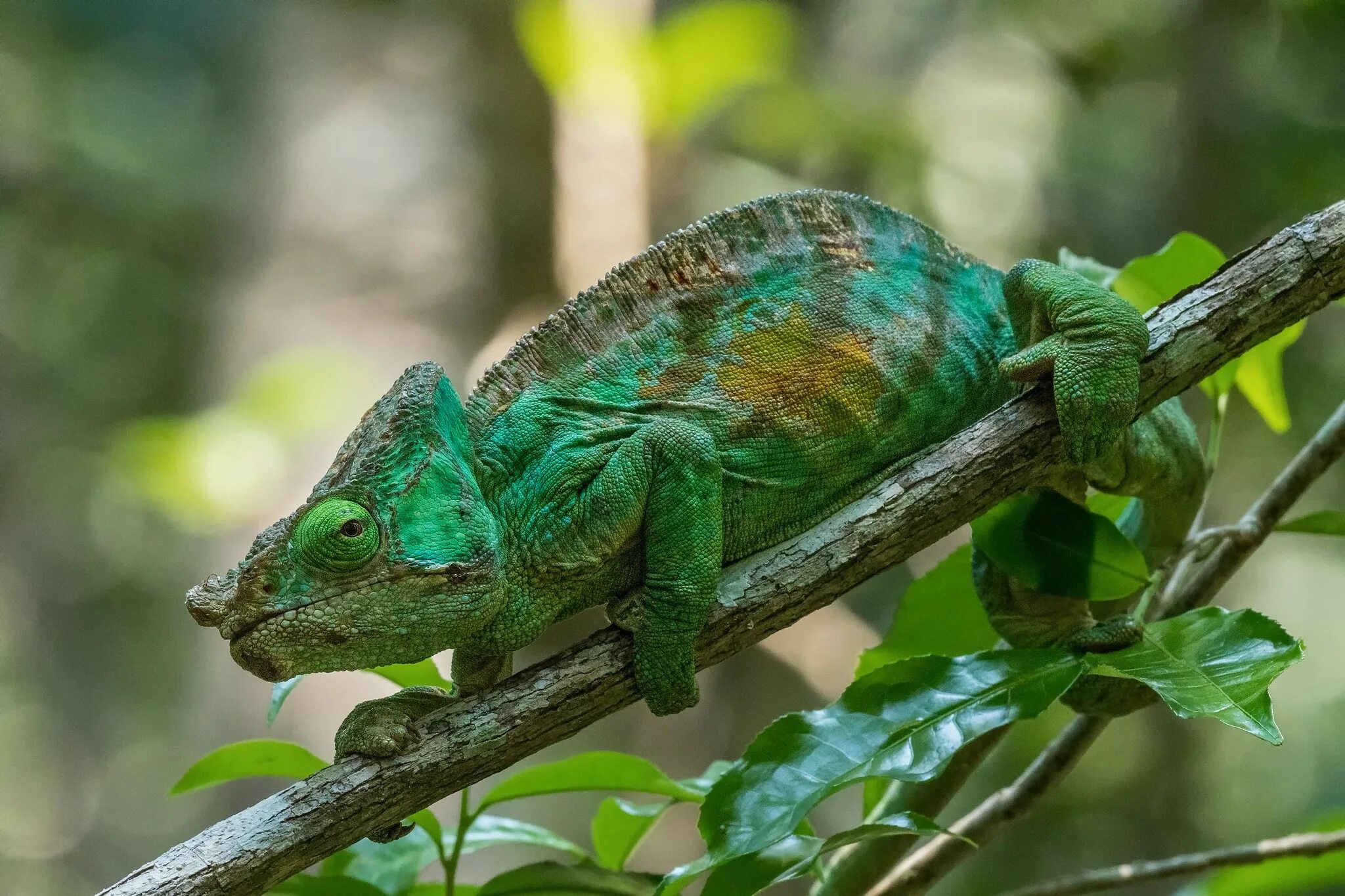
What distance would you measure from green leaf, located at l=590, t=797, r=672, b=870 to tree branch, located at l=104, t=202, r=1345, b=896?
370 mm

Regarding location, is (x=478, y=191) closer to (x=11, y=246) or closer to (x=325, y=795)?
Result: (x=325, y=795)

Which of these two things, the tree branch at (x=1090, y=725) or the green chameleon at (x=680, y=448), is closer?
the green chameleon at (x=680, y=448)

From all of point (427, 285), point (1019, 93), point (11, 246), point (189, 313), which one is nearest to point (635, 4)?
point (427, 285)

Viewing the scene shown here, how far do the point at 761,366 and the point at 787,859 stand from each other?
0.85m

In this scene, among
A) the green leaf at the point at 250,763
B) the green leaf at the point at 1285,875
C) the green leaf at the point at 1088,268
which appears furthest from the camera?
the green leaf at the point at 1088,268

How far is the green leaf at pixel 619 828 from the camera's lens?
2090 mm

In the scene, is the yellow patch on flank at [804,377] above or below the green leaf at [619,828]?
above

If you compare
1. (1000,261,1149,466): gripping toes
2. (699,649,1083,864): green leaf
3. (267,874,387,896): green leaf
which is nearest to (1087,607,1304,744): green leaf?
(699,649,1083,864): green leaf

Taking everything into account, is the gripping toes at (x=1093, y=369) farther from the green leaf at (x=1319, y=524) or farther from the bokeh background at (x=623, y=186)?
the bokeh background at (x=623, y=186)

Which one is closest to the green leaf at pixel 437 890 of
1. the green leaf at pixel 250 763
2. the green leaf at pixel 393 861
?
the green leaf at pixel 393 861

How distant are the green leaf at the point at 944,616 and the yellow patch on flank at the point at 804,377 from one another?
1.22 feet

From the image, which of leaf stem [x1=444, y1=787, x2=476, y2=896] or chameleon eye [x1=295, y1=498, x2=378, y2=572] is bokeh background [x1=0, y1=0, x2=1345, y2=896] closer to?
leaf stem [x1=444, y1=787, x2=476, y2=896]

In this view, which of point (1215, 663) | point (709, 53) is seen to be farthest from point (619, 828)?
point (709, 53)

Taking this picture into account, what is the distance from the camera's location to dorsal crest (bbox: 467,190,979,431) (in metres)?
2.10
